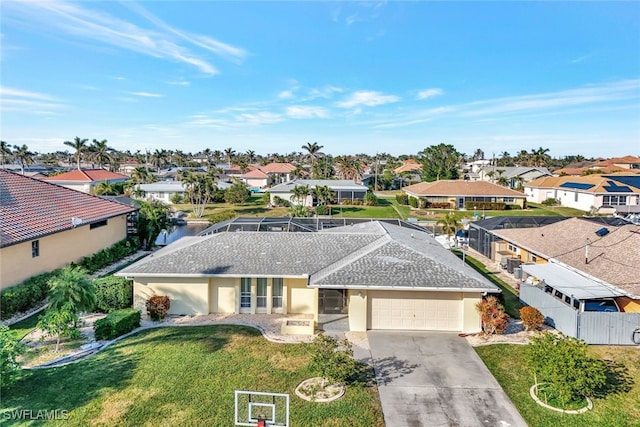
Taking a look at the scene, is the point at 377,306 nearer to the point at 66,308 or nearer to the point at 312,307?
the point at 312,307

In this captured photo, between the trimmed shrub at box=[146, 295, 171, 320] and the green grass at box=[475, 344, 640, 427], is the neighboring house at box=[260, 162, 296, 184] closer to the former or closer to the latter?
the trimmed shrub at box=[146, 295, 171, 320]

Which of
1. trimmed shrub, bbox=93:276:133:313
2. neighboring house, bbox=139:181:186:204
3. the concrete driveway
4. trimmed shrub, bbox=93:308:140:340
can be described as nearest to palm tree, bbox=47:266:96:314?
trimmed shrub, bbox=93:308:140:340

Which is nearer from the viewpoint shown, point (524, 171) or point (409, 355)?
point (409, 355)

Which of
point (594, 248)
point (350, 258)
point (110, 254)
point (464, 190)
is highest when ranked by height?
point (464, 190)

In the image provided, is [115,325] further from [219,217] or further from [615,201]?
[615,201]

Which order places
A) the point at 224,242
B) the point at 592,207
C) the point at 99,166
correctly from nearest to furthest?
1. the point at 224,242
2. the point at 592,207
3. the point at 99,166

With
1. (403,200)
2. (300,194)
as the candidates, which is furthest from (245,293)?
(403,200)

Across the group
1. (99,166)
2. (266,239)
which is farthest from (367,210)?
(99,166)
